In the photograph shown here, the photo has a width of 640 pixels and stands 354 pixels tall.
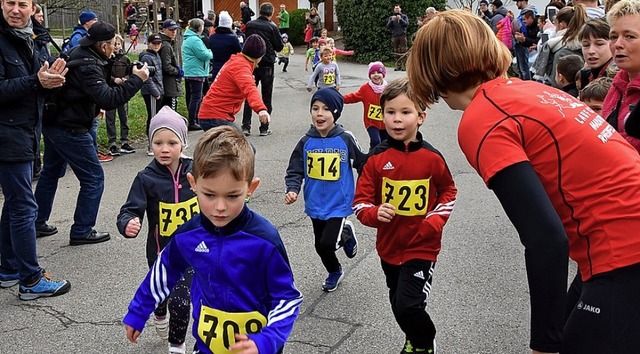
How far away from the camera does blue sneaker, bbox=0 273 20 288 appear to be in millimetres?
5453

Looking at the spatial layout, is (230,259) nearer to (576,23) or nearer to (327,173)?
(327,173)

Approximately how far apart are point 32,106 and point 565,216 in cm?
417

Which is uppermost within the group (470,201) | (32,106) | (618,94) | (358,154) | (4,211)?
(618,94)

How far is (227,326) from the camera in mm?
2771

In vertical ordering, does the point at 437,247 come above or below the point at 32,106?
below

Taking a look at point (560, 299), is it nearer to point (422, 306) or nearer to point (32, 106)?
point (422, 306)

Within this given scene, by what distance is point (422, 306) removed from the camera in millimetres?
3871

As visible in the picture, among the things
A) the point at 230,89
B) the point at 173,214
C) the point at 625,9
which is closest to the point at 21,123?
the point at 173,214

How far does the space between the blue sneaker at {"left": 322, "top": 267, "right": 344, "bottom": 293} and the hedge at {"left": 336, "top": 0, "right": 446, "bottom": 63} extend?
745 inches

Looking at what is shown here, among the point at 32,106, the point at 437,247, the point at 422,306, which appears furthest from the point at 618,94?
the point at 32,106

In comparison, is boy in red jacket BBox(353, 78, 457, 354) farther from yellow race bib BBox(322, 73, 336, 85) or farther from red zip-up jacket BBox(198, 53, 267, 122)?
yellow race bib BBox(322, 73, 336, 85)

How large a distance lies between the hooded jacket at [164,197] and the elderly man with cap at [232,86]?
405 centimetres

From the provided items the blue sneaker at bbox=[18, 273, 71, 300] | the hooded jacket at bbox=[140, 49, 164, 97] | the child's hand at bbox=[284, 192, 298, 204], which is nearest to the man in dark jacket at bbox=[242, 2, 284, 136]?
the hooded jacket at bbox=[140, 49, 164, 97]

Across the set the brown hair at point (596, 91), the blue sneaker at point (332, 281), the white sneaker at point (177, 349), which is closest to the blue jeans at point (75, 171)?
the blue sneaker at point (332, 281)
